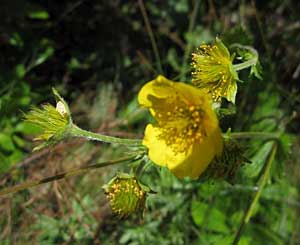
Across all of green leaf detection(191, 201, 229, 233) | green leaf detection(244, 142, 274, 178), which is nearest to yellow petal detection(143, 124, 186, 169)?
green leaf detection(244, 142, 274, 178)

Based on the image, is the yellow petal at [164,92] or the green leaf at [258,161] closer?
the yellow petal at [164,92]

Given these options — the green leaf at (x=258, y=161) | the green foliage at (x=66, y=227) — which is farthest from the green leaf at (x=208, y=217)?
the green foliage at (x=66, y=227)

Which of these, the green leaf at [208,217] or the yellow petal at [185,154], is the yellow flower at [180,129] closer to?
the yellow petal at [185,154]

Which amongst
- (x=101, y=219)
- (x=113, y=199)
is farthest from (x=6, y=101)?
(x=113, y=199)

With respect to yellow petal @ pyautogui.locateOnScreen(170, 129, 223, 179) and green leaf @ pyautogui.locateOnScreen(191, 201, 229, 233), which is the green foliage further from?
yellow petal @ pyautogui.locateOnScreen(170, 129, 223, 179)

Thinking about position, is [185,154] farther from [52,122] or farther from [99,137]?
[52,122]

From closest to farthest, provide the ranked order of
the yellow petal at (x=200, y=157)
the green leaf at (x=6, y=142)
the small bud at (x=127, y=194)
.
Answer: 1. the yellow petal at (x=200, y=157)
2. the small bud at (x=127, y=194)
3. the green leaf at (x=6, y=142)
